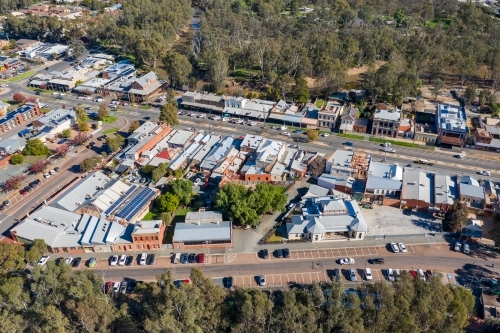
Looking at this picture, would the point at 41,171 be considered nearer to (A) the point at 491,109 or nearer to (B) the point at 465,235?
(B) the point at 465,235

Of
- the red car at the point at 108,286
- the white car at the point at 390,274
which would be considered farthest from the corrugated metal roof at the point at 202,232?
the white car at the point at 390,274

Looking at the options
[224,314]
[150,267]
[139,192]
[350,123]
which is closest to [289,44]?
[350,123]

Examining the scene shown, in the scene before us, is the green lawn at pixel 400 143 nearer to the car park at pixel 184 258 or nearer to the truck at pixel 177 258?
the car park at pixel 184 258

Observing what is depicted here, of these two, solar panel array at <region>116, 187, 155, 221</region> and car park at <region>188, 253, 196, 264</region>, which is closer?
car park at <region>188, 253, 196, 264</region>

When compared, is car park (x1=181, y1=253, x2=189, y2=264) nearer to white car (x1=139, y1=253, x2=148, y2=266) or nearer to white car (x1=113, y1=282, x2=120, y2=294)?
white car (x1=139, y1=253, x2=148, y2=266)

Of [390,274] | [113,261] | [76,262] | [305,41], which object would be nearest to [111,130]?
[76,262]

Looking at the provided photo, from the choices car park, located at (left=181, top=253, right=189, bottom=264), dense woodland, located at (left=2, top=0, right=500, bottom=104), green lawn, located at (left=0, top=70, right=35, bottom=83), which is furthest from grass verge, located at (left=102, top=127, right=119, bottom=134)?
green lawn, located at (left=0, top=70, right=35, bottom=83)
